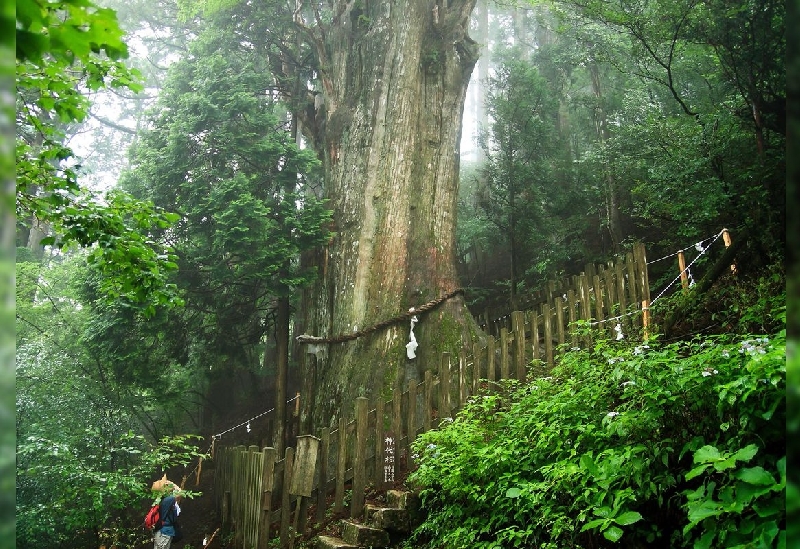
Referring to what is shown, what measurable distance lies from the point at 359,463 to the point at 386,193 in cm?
422

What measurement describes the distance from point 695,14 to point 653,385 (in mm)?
5528

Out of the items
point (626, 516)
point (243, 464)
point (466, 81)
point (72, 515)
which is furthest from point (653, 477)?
point (466, 81)

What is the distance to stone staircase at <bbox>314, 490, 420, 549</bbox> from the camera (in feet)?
15.4

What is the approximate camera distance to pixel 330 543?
15.8 ft

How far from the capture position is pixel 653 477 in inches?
115

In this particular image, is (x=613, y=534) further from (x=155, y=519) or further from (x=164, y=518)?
(x=155, y=519)

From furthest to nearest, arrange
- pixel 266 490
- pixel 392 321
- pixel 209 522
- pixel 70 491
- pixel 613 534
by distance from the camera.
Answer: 1. pixel 209 522
2. pixel 392 321
3. pixel 70 491
4. pixel 266 490
5. pixel 613 534

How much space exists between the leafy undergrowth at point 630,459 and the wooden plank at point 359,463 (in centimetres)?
80

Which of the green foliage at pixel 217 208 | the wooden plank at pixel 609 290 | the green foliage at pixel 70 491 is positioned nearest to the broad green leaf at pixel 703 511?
the wooden plank at pixel 609 290

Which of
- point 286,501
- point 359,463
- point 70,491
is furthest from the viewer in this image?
point 70,491

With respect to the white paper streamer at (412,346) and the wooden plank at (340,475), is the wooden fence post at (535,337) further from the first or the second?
the wooden plank at (340,475)

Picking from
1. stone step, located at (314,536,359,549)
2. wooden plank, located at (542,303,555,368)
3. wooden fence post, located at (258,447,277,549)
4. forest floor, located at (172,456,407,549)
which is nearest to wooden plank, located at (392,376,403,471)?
forest floor, located at (172,456,407,549)

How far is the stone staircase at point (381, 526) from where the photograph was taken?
4.68 metres

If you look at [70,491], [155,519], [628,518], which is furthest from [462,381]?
[70,491]
